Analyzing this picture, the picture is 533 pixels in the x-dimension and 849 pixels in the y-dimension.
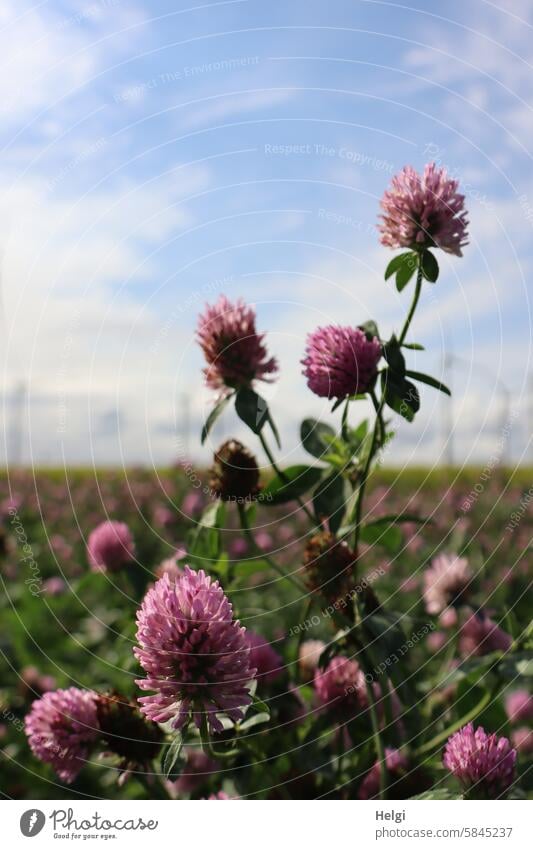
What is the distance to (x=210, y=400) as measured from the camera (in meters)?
1.42

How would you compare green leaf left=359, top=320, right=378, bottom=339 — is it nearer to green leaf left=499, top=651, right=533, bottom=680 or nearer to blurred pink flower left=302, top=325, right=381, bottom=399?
blurred pink flower left=302, top=325, right=381, bottom=399

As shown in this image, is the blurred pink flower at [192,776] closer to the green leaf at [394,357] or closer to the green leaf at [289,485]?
the green leaf at [289,485]

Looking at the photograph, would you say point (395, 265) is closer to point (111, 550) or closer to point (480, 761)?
point (480, 761)

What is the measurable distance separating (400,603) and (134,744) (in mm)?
2627

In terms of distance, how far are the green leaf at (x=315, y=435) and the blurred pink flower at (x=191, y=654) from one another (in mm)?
443

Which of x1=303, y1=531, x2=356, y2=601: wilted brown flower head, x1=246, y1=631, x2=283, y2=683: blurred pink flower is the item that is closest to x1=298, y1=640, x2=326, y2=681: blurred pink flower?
x1=246, y1=631, x2=283, y2=683: blurred pink flower

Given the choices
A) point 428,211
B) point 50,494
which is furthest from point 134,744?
point 50,494

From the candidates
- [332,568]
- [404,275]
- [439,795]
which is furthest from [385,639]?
[404,275]

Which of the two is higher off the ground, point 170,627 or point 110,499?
point 170,627

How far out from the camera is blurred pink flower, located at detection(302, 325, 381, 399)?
1219mm

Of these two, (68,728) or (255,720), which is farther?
(68,728)

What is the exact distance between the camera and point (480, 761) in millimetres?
1179

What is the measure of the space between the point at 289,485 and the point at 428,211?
49 cm
